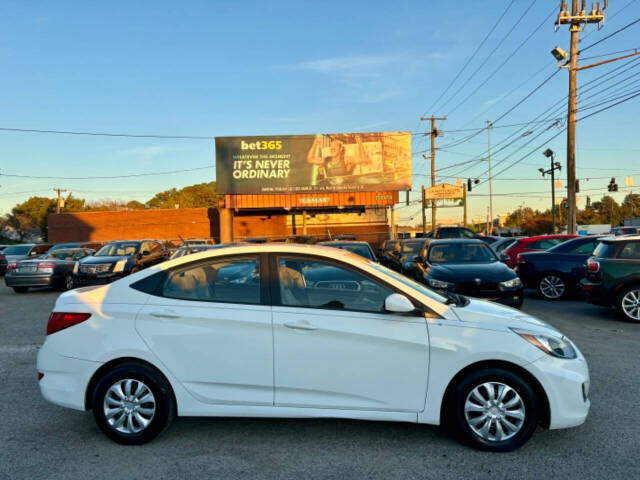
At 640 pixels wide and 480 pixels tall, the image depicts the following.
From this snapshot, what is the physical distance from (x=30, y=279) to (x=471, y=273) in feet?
45.0

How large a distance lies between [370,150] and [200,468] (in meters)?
38.6

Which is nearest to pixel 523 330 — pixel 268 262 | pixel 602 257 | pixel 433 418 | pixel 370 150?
pixel 433 418

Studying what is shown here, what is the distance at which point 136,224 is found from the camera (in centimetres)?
4625

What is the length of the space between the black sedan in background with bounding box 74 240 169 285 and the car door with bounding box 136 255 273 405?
1118cm

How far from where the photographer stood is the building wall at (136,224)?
45969 mm

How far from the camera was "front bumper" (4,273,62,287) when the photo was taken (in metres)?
14.9

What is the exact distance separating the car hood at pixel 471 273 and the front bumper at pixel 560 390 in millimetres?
5021

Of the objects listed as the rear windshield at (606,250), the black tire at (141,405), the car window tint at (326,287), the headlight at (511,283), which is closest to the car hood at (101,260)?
the headlight at (511,283)

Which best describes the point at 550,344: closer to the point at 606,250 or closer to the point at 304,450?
the point at 304,450

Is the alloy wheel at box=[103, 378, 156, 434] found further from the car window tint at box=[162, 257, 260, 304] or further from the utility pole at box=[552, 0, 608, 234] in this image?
the utility pole at box=[552, 0, 608, 234]

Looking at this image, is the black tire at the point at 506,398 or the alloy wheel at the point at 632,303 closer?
the black tire at the point at 506,398

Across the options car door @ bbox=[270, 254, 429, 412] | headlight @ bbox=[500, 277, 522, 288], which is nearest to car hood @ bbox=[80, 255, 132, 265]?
headlight @ bbox=[500, 277, 522, 288]

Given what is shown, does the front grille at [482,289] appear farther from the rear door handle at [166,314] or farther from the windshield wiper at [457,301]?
the rear door handle at [166,314]

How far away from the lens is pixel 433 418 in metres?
3.63
